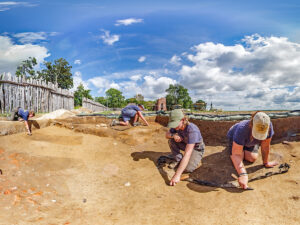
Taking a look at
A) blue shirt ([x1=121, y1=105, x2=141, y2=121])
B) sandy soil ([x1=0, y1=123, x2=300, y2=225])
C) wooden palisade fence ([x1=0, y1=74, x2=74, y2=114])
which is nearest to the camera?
sandy soil ([x1=0, y1=123, x2=300, y2=225])

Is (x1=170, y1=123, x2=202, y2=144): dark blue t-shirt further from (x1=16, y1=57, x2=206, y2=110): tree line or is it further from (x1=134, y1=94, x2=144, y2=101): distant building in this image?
(x1=134, y1=94, x2=144, y2=101): distant building

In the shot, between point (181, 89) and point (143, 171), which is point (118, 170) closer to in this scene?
point (143, 171)

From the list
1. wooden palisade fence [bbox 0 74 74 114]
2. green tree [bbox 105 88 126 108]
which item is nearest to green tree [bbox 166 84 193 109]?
green tree [bbox 105 88 126 108]

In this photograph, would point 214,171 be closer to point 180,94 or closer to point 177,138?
point 177,138

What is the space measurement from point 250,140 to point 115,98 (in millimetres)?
43673

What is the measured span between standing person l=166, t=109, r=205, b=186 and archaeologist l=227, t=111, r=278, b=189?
522mm

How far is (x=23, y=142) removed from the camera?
3564mm

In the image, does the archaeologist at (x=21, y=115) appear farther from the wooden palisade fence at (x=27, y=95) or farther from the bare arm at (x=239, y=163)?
the bare arm at (x=239, y=163)

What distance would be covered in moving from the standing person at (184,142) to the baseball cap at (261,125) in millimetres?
743

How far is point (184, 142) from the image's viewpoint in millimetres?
2959

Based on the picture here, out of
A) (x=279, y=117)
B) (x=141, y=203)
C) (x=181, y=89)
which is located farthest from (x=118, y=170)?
(x=181, y=89)

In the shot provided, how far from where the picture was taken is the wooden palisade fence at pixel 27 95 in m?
6.73

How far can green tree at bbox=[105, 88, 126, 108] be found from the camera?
43537 millimetres

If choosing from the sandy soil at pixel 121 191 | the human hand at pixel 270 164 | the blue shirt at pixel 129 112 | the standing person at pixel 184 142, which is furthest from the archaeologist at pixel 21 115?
the human hand at pixel 270 164
